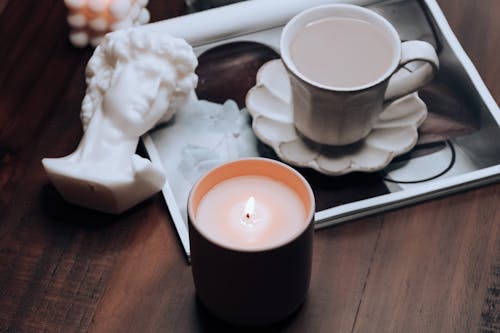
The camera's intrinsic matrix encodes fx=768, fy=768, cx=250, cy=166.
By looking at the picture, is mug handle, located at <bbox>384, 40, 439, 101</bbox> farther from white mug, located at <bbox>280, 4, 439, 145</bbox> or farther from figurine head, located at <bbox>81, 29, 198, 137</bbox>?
figurine head, located at <bbox>81, 29, 198, 137</bbox>

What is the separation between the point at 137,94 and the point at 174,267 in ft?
0.48

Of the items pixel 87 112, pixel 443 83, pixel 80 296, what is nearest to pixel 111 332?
pixel 80 296

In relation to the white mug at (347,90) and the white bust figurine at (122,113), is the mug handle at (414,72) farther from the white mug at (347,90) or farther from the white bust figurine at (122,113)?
the white bust figurine at (122,113)

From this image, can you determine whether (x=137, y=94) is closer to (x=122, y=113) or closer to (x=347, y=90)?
(x=122, y=113)

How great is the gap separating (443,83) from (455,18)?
0.27 ft

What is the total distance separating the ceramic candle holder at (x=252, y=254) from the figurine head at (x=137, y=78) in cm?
12

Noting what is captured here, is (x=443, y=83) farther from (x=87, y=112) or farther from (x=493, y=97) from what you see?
(x=87, y=112)

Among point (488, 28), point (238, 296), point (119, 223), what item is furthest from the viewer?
point (488, 28)

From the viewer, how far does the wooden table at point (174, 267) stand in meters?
0.58

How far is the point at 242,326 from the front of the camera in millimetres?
567

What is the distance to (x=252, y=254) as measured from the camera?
487mm

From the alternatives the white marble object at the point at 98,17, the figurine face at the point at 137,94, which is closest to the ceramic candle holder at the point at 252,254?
the figurine face at the point at 137,94

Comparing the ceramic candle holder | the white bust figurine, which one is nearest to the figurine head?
the white bust figurine

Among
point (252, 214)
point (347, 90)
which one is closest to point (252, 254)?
point (252, 214)
